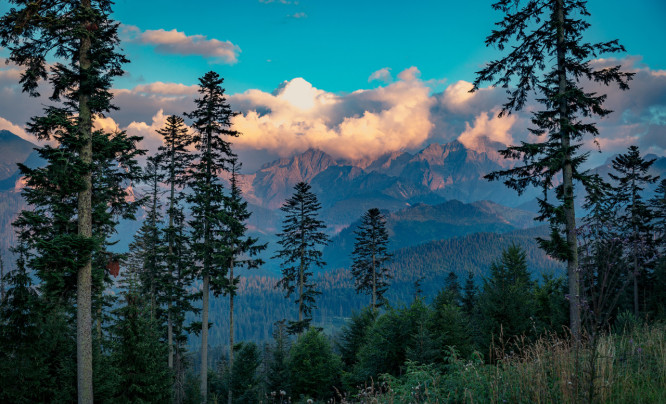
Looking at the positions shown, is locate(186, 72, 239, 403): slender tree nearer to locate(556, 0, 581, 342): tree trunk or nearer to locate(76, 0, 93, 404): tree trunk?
locate(76, 0, 93, 404): tree trunk

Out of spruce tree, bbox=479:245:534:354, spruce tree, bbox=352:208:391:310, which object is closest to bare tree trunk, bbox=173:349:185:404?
spruce tree, bbox=352:208:391:310

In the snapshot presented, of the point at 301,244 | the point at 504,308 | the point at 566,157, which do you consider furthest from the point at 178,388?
the point at 566,157

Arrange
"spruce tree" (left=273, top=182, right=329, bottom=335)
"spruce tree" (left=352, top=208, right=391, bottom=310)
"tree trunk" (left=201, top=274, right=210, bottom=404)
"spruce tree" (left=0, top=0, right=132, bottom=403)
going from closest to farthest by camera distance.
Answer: "spruce tree" (left=0, top=0, right=132, bottom=403) < "tree trunk" (left=201, top=274, right=210, bottom=404) < "spruce tree" (left=273, top=182, right=329, bottom=335) < "spruce tree" (left=352, top=208, right=391, bottom=310)

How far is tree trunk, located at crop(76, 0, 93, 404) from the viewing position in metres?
11.8

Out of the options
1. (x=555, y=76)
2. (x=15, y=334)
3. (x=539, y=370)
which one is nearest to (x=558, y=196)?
(x=555, y=76)

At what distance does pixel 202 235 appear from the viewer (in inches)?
925

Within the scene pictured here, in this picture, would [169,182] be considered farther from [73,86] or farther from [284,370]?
[284,370]

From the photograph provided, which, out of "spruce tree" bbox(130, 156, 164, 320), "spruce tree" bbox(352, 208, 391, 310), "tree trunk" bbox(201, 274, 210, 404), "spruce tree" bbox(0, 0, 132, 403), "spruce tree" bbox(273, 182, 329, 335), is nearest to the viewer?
"spruce tree" bbox(0, 0, 132, 403)

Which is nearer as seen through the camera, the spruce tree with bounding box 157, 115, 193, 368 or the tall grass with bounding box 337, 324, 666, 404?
the tall grass with bounding box 337, 324, 666, 404

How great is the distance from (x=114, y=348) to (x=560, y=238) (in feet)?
60.6

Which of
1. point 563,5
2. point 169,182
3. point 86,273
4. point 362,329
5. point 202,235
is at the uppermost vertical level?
point 563,5

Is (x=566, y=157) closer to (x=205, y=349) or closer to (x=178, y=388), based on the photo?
(x=205, y=349)

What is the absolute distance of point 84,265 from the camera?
12.0 m

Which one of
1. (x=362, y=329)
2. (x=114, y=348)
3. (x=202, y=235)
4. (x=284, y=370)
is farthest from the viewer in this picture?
(x=284, y=370)
